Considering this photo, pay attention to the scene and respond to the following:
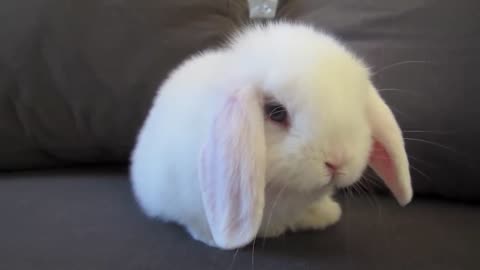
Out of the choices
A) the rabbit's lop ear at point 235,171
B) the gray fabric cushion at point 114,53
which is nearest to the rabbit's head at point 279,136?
the rabbit's lop ear at point 235,171

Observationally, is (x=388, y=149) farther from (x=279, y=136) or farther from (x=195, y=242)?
(x=195, y=242)

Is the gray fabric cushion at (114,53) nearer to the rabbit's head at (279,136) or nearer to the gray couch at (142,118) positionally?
the gray couch at (142,118)

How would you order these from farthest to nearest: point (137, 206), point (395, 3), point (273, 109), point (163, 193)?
point (395, 3)
point (137, 206)
point (163, 193)
point (273, 109)

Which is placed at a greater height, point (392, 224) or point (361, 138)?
point (361, 138)

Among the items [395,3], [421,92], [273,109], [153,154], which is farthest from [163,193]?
[395,3]

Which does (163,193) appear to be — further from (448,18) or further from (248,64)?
(448,18)

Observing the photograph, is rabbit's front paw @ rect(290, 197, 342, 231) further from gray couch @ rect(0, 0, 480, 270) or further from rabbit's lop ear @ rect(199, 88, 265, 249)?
rabbit's lop ear @ rect(199, 88, 265, 249)
